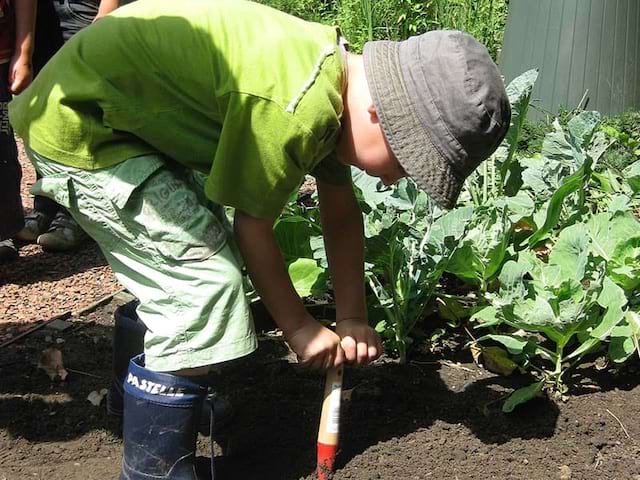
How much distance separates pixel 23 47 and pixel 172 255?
1.65 m

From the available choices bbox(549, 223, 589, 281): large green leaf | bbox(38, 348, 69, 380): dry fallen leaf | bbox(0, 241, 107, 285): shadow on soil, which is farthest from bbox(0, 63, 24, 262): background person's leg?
bbox(549, 223, 589, 281): large green leaf

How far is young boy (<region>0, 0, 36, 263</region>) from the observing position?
10.3 ft

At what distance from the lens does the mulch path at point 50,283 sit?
3.06 meters

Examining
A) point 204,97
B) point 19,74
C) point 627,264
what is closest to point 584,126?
point 627,264

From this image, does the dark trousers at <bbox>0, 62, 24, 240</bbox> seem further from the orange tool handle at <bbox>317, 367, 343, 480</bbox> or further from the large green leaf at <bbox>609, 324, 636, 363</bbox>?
the large green leaf at <bbox>609, 324, 636, 363</bbox>

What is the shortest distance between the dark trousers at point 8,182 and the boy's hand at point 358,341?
1701 mm

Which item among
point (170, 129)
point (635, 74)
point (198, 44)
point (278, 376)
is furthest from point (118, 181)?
point (635, 74)

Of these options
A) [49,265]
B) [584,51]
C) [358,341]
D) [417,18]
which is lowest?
[49,265]

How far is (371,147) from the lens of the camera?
1765mm

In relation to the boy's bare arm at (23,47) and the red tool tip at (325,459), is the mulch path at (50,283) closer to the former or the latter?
the boy's bare arm at (23,47)

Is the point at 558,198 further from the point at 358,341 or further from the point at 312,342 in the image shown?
the point at 312,342

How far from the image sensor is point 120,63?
181cm

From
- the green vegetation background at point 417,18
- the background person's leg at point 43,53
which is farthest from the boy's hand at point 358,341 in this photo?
the green vegetation background at point 417,18

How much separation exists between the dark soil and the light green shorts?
0.45 meters
